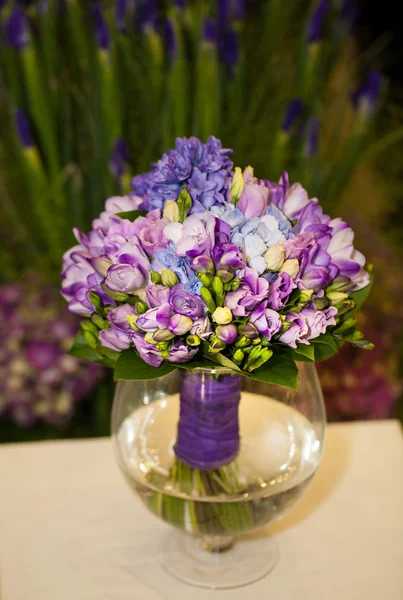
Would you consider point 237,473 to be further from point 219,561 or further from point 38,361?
point 38,361

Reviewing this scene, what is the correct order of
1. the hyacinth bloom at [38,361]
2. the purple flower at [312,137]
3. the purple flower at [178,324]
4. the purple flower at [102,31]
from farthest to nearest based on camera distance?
the hyacinth bloom at [38,361] < the purple flower at [312,137] < the purple flower at [102,31] < the purple flower at [178,324]

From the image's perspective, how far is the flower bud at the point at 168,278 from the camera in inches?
19.1

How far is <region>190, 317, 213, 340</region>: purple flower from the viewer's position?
0.48 meters

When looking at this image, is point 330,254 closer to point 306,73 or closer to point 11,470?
point 11,470

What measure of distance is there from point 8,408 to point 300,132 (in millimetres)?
826

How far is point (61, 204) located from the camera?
121cm

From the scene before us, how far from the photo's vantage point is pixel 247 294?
479 millimetres

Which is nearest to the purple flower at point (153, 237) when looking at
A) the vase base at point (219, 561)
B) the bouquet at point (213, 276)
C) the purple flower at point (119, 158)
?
the bouquet at point (213, 276)

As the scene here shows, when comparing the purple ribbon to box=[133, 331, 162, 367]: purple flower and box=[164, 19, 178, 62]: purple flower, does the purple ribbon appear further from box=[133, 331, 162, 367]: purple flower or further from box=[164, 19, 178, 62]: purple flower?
box=[164, 19, 178, 62]: purple flower

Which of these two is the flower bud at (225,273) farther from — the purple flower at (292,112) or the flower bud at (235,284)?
the purple flower at (292,112)

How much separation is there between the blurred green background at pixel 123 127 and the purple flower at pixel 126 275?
2.24 ft

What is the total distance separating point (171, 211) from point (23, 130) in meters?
0.74

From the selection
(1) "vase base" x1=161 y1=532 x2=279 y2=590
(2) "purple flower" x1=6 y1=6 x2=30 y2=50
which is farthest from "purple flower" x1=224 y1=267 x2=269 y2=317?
(2) "purple flower" x1=6 y1=6 x2=30 y2=50

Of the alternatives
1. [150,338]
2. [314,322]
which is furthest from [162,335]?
[314,322]
